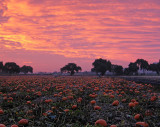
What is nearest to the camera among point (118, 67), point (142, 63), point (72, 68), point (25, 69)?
point (72, 68)

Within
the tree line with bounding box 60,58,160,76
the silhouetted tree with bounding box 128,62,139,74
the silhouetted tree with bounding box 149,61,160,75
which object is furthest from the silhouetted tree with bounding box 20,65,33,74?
the silhouetted tree with bounding box 149,61,160,75

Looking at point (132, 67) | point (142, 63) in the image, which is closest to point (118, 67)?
point (132, 67)

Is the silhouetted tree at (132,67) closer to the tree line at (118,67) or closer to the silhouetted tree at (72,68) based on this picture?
the tree line at (118,67)

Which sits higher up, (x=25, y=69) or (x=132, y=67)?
(x=132, y=67)

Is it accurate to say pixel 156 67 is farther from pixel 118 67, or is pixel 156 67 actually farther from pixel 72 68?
pixel 72 68

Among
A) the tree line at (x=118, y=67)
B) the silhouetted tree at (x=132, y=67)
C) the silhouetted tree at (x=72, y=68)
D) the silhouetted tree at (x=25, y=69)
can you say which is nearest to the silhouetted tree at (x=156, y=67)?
the tree line at (x=118, y=67)

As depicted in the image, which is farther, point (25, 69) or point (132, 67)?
point (25, 69)

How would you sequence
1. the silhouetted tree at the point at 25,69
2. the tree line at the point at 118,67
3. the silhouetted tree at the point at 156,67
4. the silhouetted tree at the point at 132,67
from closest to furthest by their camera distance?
the tree line at the point at 118,67
the silhouetted tree at the point at 156,67
the silhouetted tree at the point at 132,67
the silhouetted tree at the point at 25,69

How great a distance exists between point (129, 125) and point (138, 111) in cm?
122

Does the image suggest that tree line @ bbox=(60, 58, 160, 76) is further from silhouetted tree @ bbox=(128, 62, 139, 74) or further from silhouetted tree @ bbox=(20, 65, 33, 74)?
silhouetted tree @ bbox=(20, 65, 33, 74)

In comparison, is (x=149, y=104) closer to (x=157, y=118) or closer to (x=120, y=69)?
(x=157, y=118)

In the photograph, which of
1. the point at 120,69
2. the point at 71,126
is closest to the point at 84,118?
the point at 71,126

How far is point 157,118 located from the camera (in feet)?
15.9

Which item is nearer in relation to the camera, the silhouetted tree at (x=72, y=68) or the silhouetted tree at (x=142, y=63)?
the silhouetted tree at (x=72, y=68)
